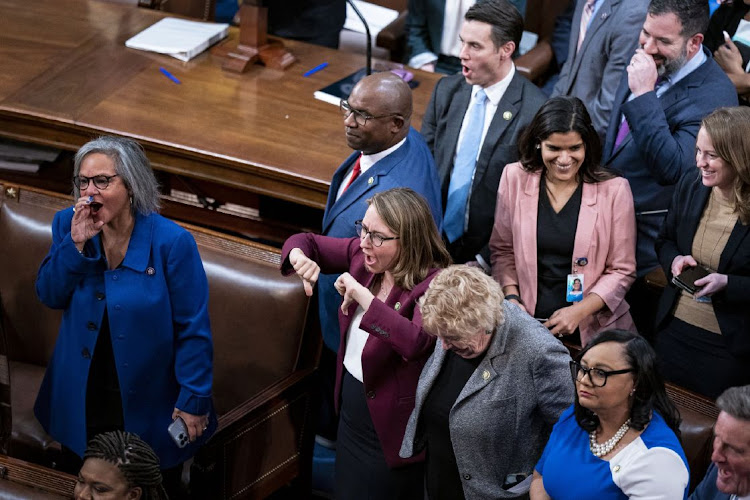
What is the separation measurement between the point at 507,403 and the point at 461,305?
288 mm

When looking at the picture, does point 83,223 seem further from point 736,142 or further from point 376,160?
point 736,142

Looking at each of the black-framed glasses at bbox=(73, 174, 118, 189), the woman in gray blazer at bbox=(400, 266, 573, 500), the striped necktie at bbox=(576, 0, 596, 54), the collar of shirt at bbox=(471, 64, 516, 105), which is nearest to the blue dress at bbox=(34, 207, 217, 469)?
the black-framed glasses at bbox=(73, 174, 118, 189)

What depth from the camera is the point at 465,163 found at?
3.36m

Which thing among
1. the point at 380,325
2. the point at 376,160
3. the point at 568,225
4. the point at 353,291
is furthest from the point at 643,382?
the point at 376,160

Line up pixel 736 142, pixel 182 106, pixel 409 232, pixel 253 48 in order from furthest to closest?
pixel 253 48, pixel 182 106, pixel 736 142, pixel 409 232

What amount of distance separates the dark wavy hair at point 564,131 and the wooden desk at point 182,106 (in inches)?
33.8

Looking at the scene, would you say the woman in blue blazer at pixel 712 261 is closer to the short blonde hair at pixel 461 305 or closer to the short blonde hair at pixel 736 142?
the short blonde hair at pixel 736 142

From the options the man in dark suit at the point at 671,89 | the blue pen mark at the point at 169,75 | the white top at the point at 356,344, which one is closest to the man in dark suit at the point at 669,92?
the man in dark suit at the point at 671,89

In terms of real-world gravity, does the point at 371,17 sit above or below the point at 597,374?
below

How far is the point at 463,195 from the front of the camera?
3.38m

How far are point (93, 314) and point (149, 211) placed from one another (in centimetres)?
31

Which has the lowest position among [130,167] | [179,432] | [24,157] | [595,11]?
[24,157]

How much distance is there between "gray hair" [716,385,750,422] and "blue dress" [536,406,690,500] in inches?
5.5

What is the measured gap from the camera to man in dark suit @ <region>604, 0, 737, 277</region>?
3080 millimetres
